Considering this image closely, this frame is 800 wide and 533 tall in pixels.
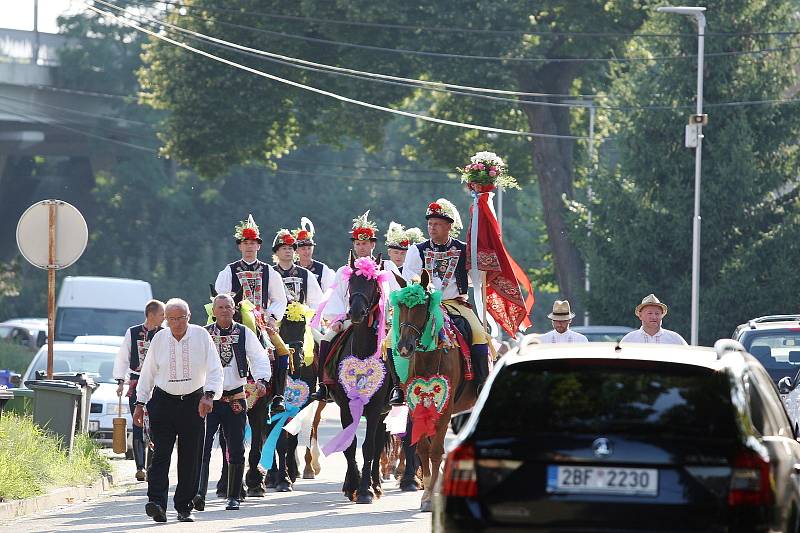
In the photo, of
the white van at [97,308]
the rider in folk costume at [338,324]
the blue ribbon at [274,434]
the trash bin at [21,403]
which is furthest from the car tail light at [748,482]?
the white van at [97,308]

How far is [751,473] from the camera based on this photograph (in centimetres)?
775

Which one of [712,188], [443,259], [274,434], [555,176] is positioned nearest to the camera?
[443,259]

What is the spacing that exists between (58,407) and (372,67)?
87.8 feet

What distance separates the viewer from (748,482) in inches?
305

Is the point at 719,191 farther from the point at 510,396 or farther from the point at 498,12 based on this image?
the point at 510,396

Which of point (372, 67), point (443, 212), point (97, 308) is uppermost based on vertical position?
point (372, 67)

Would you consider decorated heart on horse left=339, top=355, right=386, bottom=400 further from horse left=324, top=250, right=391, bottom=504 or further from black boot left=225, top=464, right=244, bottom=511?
black boot left=225, top=464, right=244, bottom=511

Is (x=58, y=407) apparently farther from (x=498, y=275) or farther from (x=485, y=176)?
(x=485, y=176)

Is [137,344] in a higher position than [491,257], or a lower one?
lower

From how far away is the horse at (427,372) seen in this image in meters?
14.7

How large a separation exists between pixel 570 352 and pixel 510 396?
468 millimetres

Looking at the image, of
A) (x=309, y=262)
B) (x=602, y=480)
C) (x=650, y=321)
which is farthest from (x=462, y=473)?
(x=309, y=262)

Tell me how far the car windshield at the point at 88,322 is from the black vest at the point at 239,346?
19.5m

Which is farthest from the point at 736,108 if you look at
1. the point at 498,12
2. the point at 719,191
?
the point at 498,12
